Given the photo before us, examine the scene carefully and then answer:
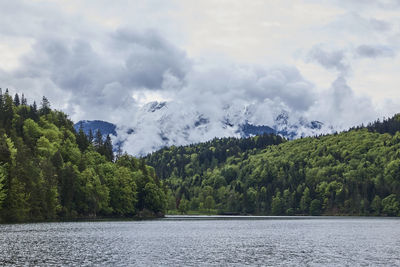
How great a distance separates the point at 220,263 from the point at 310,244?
34374 mm

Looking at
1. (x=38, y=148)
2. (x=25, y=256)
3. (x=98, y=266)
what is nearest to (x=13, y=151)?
(x=38, y=148)

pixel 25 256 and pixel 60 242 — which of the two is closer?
pixel 25 256

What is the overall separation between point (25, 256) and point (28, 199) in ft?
262

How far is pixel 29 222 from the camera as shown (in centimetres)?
15625

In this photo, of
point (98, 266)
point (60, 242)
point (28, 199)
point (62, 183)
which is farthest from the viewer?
point (62, 183)

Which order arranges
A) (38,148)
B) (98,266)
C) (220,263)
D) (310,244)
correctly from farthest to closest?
(38,148), (310,244), (220,263), (98,266)

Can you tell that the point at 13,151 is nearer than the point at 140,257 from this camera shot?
No

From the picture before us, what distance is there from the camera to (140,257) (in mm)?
75938

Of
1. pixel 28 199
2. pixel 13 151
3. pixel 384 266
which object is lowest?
pixel 384 266

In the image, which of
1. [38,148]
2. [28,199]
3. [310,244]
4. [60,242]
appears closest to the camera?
[60,242]

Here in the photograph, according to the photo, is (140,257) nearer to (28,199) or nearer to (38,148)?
(28,199)

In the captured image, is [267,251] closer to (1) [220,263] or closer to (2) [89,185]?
(1) [220,263]

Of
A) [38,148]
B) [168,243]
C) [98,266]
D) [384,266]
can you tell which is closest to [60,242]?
[168,243]

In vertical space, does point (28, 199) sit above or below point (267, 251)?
above
